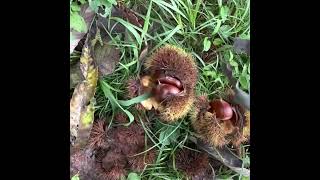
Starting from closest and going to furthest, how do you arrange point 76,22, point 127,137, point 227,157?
1. point 76,22
2. point 127,137
3. point 227,157

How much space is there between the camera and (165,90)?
154 cm

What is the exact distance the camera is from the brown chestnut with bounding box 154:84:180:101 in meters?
1.54

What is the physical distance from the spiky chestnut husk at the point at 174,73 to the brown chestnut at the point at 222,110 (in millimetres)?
96

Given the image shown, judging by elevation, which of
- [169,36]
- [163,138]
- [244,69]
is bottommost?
[163,138]

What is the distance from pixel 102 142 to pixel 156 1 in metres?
0.51

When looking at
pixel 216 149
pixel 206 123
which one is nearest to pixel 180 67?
pixel 206 123

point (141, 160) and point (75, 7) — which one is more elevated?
point (75, 7)

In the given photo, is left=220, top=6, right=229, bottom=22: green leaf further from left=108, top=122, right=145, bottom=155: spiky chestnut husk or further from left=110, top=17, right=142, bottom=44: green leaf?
left=108, top=122, right=145, bottom=155: spiky chestnut husk

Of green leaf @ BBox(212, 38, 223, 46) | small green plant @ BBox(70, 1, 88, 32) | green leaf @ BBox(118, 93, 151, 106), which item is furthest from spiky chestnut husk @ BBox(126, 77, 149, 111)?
green leaf @ BBox(212, 38, 223, 46)

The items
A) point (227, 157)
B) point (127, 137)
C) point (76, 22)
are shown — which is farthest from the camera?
point (227, 157)

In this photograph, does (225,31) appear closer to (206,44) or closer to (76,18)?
(206,44)

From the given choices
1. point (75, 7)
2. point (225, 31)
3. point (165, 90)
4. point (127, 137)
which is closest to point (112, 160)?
point (127, 137)

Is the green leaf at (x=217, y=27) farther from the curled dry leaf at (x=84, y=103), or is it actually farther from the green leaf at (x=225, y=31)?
the curled dry leaf at (x=84, y=103)

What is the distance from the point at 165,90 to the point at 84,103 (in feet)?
0.85
